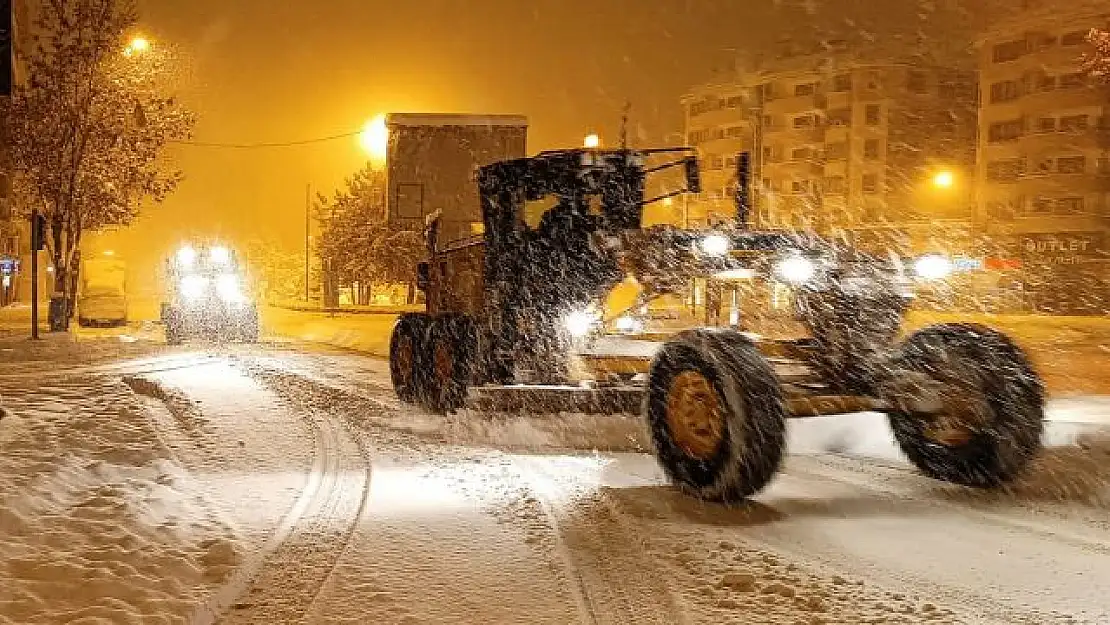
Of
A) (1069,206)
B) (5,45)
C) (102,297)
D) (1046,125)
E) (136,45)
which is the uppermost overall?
(1046,125)

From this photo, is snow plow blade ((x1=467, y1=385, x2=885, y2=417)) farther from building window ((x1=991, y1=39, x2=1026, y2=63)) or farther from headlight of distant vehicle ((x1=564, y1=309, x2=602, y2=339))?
building window ((x1=991, y1=39, x2=1026, y2=63))

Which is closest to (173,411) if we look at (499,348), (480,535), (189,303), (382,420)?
(382,420)

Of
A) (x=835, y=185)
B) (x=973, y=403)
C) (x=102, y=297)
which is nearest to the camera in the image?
(x=973, y=403)

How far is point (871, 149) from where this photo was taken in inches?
2516

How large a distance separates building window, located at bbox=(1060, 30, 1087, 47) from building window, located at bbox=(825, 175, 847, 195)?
16580 mm

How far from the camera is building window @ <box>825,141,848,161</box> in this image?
214 feet

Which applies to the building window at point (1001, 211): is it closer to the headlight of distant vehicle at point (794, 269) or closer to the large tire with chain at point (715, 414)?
the headlight of distant vehicle at point (794, 269)

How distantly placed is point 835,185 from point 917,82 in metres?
7.48

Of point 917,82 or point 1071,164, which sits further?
point 917,82

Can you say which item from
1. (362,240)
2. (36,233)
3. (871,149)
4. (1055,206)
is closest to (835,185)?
(871,149)

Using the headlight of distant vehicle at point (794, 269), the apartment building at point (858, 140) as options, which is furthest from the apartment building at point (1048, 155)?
the headlight of distant vehicle at point (794, 269)

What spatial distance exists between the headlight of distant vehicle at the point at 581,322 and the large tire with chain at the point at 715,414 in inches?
108

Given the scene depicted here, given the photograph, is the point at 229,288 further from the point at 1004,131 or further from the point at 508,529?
the point at 1004,131

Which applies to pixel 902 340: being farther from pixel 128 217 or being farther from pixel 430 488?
pixel 128 217
